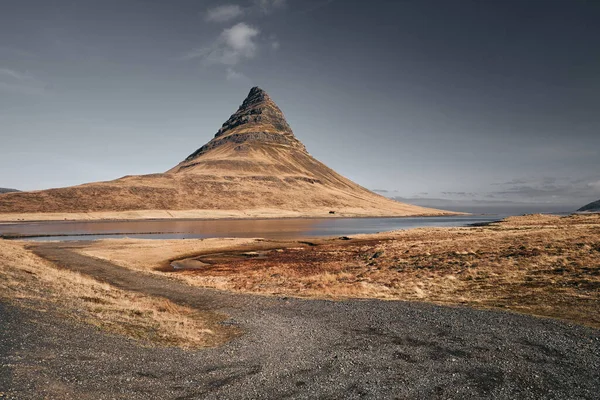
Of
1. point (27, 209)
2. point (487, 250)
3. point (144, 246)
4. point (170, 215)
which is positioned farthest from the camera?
point (170, 215)

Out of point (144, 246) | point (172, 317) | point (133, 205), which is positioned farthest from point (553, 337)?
point (133, 205)

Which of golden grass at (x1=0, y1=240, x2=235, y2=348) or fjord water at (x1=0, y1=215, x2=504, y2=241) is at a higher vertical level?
golden grass at (x1=0, y1=240, x2=235, y2=348)

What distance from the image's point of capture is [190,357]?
12.8 m

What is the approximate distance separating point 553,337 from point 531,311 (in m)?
5.05

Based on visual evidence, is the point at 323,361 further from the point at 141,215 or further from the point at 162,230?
the point at 141,215

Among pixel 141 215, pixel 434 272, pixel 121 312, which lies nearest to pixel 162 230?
pixel 141 215

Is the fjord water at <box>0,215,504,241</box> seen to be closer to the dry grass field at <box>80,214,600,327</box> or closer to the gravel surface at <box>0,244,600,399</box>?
the dry grass field at <box>80,214,600,327</box>

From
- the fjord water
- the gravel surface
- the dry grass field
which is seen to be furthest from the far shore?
the gravel surface

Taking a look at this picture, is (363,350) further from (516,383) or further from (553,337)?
(553,337)

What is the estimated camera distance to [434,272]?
3278 cm

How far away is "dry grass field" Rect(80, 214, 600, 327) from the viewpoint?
22453 millimetres

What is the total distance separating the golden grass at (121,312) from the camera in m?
15.0

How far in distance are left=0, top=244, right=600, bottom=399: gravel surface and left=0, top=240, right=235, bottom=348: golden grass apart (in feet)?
3.93

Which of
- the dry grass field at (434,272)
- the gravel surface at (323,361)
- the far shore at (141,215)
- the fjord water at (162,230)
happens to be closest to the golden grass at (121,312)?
the gravel surface at (323,361)
